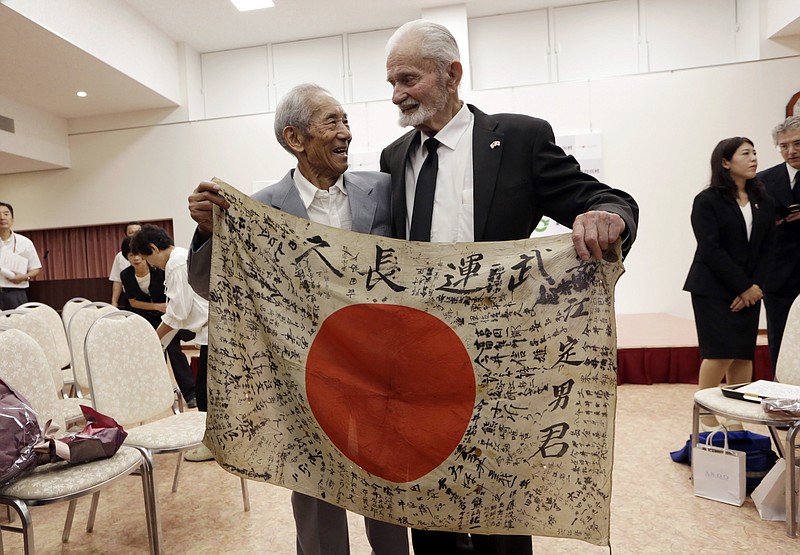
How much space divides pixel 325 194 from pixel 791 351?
2299mm

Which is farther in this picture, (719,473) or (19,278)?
(19,278)

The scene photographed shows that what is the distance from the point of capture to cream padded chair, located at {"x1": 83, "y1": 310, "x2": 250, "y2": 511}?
89.8 inches

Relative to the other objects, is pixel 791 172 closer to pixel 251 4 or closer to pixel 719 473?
pixel 719 473

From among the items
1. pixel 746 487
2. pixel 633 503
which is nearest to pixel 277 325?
pixel 633 503

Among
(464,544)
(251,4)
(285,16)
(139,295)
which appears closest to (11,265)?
(139,295)

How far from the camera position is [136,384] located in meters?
2.46

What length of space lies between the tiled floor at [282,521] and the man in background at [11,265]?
4054 millimetres

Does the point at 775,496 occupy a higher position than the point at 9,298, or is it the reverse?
the point at 9,298

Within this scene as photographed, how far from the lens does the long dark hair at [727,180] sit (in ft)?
9.62

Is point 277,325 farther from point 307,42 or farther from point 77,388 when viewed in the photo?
point 307,42

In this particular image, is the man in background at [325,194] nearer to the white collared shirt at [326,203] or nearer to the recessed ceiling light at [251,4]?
the white collared shirt at [326,203]

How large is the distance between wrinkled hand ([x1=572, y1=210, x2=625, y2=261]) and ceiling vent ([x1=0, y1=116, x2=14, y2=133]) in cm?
803

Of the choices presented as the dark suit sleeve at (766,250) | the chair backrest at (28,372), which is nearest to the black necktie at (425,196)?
the chair backrest at (28,372)

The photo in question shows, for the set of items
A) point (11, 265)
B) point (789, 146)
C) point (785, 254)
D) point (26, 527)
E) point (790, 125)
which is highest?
point (790, 125)
